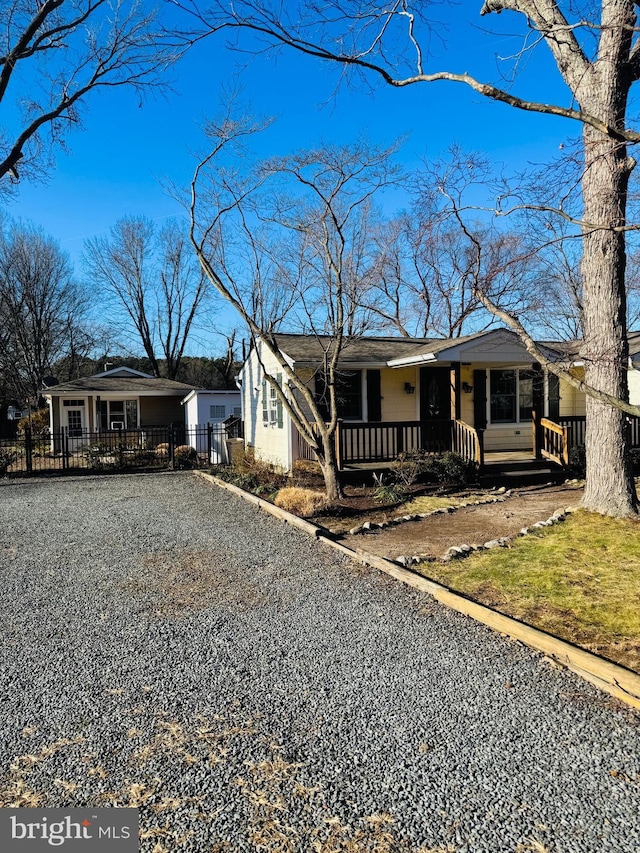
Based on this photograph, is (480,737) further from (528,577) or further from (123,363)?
(123,363)

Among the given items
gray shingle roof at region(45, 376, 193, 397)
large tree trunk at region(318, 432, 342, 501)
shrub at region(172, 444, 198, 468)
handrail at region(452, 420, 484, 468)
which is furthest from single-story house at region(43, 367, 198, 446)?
large tree trunk at region(318, 432, 342, 501)

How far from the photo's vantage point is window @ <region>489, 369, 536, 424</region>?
49.1 feet

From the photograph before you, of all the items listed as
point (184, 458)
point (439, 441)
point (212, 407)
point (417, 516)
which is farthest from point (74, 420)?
point (417, 516)

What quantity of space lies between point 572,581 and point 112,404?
23.5 m

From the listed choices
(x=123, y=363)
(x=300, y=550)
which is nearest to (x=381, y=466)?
(x=300, y=550)

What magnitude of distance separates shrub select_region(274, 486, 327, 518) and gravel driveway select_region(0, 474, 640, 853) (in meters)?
3.58

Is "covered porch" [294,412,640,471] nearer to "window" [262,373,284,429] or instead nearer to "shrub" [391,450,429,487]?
"shrub" [391,450,429,487]

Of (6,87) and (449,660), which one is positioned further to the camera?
(6,87)

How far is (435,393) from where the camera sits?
14.8m

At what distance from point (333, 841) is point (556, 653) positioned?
88.1 inches

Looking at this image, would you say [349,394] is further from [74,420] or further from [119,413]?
[74,420]

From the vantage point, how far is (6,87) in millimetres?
13992

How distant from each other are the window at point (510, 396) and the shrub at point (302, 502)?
7.19 metres

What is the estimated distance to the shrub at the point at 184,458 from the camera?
693 inches
